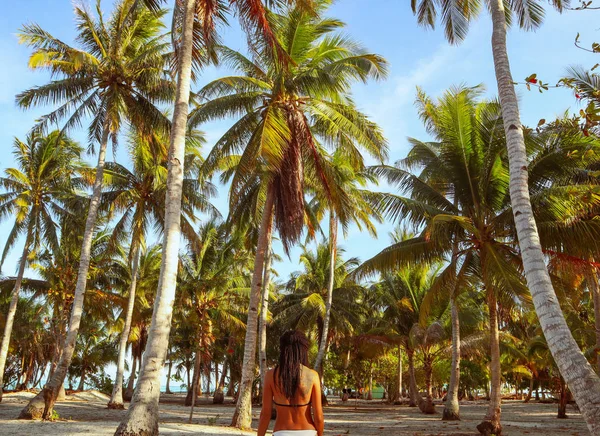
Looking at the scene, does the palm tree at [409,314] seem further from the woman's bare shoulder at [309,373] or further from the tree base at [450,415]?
the woman's bare shoulder at [309,373]

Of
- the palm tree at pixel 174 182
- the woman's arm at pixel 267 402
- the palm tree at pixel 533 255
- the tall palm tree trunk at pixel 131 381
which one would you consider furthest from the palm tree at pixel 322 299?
the woman's arm at pixel 267 402

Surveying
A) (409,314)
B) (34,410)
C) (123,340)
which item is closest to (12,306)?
(123,340)

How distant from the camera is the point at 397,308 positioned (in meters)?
27.3

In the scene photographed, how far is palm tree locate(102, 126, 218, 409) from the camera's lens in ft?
67.3

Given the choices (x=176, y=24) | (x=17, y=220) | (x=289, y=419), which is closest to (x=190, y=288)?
(x=17, y=220)

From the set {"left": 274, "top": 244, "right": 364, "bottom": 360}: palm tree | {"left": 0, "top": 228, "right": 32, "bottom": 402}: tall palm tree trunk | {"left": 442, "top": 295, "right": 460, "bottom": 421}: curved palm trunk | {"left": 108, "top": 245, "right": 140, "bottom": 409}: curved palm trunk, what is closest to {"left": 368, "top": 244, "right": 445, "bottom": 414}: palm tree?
{"left": 274, "top": 244, "right": 364, "bottom": 360}: palm tree

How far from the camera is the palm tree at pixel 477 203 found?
12.4m

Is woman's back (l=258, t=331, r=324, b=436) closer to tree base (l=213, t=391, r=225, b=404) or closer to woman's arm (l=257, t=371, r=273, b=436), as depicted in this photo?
woman's arm (l=257, t=371, r=273, b=436)

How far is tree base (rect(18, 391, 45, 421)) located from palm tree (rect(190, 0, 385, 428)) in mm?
5304

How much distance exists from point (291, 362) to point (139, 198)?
60.5 ft

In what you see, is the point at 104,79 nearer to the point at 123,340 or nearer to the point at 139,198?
the point at 139,198

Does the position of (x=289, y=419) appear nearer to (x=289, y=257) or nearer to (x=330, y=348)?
(x=289, y=257)

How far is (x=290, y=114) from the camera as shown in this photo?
14953 millimetres

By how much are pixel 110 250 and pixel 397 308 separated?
47.8 ft
